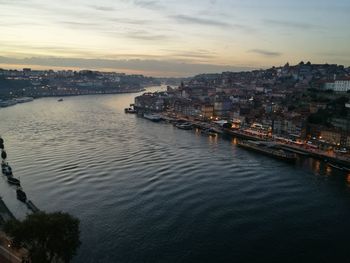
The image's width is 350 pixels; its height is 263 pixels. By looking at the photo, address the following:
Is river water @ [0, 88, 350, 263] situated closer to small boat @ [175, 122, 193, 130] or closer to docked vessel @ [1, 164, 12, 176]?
docked vessel @ [1, 164, 12, 176]

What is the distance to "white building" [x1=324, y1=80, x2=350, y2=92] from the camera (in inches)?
1166

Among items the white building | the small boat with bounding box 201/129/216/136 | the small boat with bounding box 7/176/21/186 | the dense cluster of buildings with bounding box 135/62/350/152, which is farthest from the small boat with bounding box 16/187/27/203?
the white building

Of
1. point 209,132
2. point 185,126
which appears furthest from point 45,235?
point 185,126

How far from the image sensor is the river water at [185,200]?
756cm

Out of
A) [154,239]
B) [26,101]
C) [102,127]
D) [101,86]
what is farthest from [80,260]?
[101,86]

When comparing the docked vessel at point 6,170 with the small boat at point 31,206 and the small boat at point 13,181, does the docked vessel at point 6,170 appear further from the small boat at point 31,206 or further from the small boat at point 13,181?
the small boat at point 31,206

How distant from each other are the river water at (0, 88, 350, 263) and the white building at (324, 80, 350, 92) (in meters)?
16.7

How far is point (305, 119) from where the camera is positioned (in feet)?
62.7

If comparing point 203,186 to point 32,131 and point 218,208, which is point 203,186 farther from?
point 32,131

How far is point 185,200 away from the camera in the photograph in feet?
32.9

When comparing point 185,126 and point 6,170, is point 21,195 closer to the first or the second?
point 6,170

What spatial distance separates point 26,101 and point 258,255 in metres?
40.1

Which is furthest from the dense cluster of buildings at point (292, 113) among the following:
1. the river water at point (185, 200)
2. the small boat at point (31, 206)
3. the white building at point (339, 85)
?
the small boat at point (31, 206)

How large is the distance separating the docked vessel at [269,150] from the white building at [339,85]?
1511 cm
